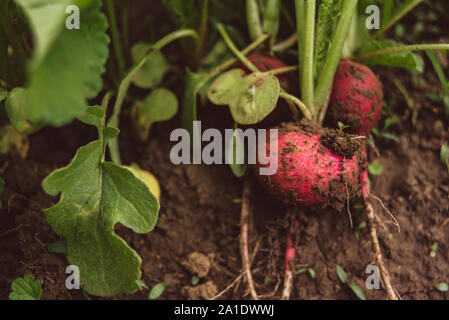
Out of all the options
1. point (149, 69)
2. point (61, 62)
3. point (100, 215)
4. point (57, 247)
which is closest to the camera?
point (61, 62)

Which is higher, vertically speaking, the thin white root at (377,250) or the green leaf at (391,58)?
the green leaf at (391,58)

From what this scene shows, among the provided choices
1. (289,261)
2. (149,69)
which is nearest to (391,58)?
(289,261)

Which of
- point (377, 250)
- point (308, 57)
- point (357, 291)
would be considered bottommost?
point (357, 291)

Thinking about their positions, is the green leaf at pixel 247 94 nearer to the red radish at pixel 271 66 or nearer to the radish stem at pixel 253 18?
the red radish at pixel 271 66

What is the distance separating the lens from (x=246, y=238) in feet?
3.92

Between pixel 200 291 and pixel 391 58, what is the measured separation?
0.88 m

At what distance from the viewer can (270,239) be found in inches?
47.7

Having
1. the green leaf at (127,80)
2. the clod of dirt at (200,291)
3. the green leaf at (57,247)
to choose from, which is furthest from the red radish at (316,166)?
the green leaf at (57,247)

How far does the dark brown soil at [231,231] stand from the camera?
1.14 metres

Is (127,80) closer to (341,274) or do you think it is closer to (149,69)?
(149,69)

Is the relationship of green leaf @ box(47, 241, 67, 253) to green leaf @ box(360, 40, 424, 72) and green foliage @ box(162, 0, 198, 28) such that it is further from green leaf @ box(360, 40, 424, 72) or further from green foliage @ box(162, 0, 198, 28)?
green leaf @ box(360, 40, 424, 72)

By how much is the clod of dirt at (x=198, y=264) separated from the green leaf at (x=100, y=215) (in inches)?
8.8
